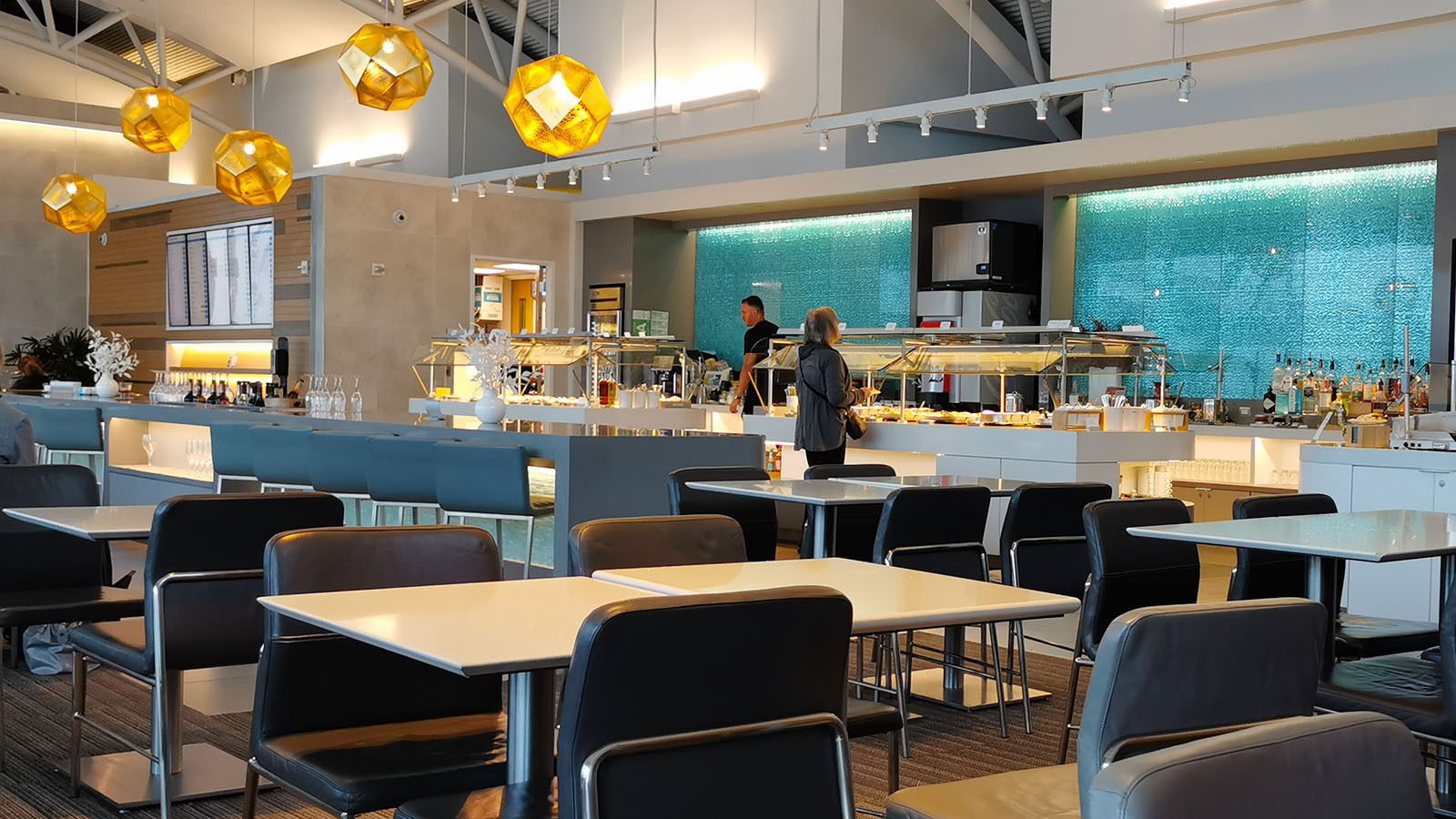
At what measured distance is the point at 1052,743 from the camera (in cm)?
428

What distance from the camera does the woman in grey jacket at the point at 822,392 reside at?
6918 mm

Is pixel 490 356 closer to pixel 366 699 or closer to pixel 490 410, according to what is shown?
pixel 490 410

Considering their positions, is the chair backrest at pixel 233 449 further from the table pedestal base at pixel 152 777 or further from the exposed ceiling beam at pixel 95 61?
the exposed ceiling beam at pixel 95 61

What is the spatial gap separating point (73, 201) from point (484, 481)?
6.46m

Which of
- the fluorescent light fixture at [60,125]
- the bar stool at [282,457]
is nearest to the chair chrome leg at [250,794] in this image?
the bar stool at [282,457]

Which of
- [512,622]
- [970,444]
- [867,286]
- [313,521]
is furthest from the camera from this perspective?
[867,286]

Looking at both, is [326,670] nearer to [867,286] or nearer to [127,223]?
[867,286]

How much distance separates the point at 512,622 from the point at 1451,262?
7.02 m

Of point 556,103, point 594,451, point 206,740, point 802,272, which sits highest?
point 556,103

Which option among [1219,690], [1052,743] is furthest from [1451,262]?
[1219,690]

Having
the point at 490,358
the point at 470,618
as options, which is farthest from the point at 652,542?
the point at 490,358

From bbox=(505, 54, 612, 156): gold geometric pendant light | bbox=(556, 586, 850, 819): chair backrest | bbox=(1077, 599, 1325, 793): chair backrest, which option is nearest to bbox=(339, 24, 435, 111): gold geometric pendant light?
bbox=(505, 54, 612, 156): gold geometric pendant light

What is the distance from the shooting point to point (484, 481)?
556 centimetres

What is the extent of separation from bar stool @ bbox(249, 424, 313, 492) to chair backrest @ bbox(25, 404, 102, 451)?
218 centimetres
